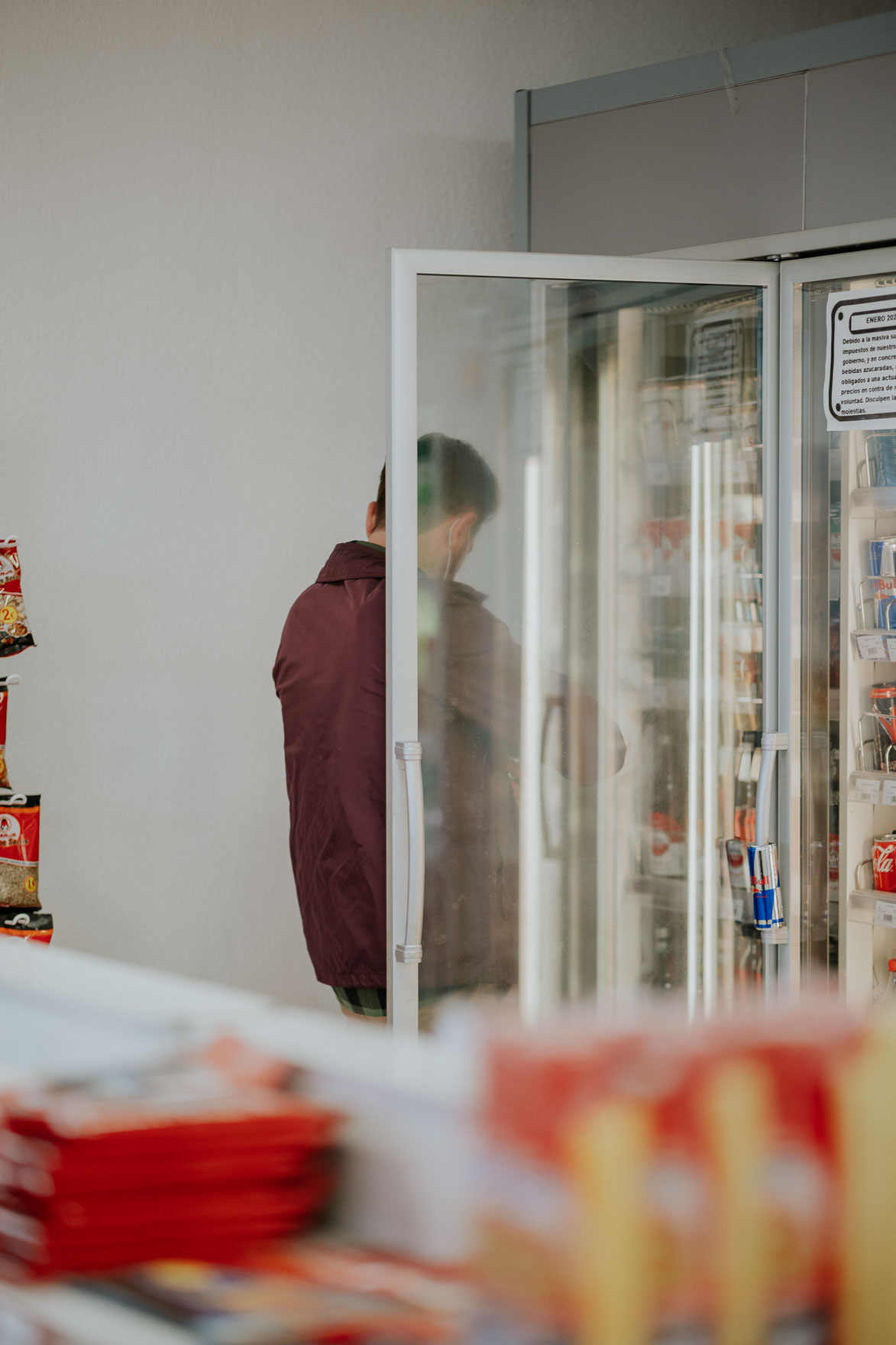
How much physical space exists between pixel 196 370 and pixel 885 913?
6.77 ft

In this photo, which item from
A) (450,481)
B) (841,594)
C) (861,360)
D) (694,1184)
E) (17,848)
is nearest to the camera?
(694,1184)

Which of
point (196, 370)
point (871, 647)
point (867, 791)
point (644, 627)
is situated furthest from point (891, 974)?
point (196, 370)

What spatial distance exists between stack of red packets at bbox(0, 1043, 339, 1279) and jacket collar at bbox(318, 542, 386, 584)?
1921 millimetres

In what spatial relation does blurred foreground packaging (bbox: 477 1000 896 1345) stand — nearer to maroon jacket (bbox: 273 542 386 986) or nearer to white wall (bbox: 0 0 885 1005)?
maroon jacket (bbox: 273 542 386 986)

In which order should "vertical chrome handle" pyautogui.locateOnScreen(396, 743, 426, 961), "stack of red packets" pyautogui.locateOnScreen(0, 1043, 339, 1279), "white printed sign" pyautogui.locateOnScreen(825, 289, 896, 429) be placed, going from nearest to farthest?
"stack of red packets" pyautogui.locateOnScreen(0, 1043, 339, 1279), "vertical chrome handle" pyautogui.locateOnScreen(396, 743, 426, 961), "white printed sign" pyautogui.locateOnScreen(825, 289, 896, 429)

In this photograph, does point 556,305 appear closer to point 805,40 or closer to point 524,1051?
point 805,40

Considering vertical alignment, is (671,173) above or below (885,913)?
above

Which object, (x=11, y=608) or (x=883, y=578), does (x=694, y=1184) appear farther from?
(x=883, y=578)

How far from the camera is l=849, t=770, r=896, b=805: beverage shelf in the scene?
275 centimetres

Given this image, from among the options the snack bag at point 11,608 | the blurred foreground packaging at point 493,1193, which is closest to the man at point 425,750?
the snack bag at point 11,608

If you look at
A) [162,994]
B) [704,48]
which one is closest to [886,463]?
[704,48]

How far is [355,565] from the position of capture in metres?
2.53

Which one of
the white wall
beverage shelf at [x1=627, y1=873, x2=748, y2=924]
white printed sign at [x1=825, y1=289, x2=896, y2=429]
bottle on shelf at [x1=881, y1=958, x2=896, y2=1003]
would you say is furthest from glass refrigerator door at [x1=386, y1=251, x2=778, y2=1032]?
the white wall

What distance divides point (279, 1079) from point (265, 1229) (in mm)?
71
